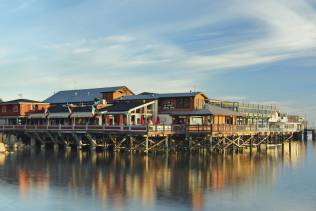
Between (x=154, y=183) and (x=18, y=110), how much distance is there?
142ft

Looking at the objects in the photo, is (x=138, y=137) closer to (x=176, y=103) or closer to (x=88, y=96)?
(x=176, y=103)

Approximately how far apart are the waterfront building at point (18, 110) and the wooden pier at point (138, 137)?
3.36 m

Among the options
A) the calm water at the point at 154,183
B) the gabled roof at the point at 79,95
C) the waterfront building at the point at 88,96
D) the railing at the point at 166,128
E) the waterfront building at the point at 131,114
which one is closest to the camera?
the calm water at the point at 154,183

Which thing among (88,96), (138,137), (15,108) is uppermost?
(88,96)

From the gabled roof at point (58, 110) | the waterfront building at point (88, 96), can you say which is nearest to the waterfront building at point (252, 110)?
the waterfront building at point (88, 96)

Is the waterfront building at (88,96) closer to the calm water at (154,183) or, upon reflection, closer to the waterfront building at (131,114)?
the waterfront building at (131,114)

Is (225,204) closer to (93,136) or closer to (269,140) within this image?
(93,136)

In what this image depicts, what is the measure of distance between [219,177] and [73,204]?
15077 mm

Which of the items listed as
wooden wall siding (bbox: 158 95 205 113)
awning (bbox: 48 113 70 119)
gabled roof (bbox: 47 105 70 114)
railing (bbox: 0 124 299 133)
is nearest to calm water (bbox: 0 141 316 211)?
railing (bbox: 0 124 299 133)

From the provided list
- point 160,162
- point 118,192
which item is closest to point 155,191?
point 118,192

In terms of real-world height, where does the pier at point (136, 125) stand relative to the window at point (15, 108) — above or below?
below

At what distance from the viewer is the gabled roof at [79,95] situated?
75.4m

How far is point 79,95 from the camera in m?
78.9

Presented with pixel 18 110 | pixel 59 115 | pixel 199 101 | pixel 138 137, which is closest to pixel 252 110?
pixel 199 101
